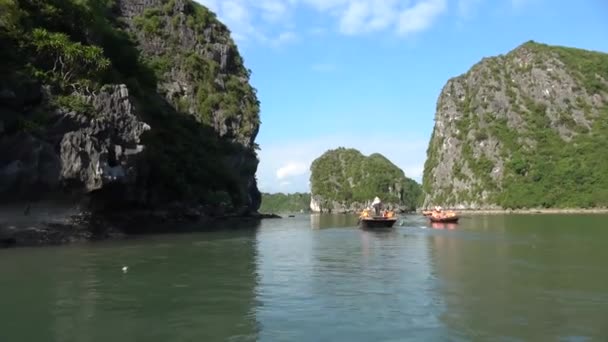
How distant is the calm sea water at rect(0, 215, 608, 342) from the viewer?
30.9 feet

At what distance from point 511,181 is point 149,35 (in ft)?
277

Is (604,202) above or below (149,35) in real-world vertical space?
below

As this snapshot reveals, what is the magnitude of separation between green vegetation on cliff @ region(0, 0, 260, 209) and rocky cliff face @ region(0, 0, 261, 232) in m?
0.08

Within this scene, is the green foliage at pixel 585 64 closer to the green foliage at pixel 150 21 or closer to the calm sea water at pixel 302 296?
the green foliage at pixel 150 21

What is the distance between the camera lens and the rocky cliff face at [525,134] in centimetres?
10625

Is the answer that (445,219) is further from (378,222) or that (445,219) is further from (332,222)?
(332,222)

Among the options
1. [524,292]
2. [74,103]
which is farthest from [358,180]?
[524,292]

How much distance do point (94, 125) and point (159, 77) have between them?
31119mm

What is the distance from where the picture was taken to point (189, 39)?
2606 inches

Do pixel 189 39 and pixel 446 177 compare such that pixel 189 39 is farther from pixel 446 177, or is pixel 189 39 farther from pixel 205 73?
pixel 446 177

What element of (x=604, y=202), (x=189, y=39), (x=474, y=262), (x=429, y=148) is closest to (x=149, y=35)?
(x=189, y=39)

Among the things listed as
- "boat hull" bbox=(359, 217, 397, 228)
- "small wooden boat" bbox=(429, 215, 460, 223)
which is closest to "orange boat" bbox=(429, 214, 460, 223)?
"small wooden boat" bbox=(429, 215, 460, 223)

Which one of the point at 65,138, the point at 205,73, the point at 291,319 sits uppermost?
the point at 205,73

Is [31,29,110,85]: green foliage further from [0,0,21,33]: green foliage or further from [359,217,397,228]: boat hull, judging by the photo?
[359,217,397,228]: boat hull
